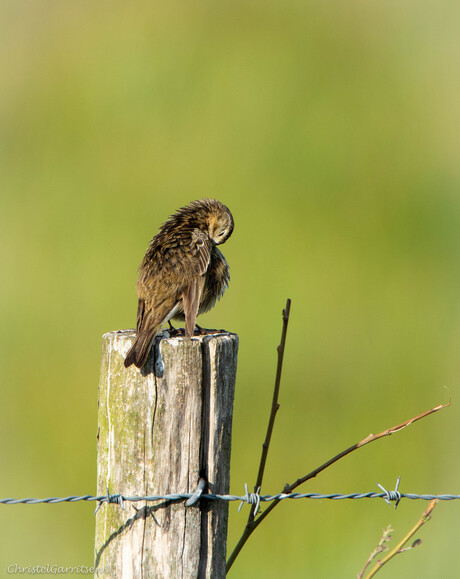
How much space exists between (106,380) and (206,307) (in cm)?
195

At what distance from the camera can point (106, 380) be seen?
3.38 metres

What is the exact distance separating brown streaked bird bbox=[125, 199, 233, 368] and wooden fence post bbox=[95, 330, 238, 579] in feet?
1.97

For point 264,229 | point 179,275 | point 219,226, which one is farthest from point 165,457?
point 264,229

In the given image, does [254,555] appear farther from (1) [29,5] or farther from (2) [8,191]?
(1) [29,5]

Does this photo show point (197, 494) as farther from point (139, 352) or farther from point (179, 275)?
point (179, 275)

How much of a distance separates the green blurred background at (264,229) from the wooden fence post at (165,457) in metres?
3.73

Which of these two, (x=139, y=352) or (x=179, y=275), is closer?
(x=139, y=352)

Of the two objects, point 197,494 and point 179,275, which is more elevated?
point 179,275

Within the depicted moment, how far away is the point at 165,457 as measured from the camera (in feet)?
10.6

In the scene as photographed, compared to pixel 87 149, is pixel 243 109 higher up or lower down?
higher up

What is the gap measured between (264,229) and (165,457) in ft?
24.7

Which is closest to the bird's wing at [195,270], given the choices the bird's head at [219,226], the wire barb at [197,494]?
the bird's head at [219,226]

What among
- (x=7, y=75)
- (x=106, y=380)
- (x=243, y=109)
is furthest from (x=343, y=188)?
(x=106, y=380)

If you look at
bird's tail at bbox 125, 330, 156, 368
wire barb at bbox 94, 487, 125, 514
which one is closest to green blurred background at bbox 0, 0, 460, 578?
wire barb at bbox 94, 487, 125, 514
